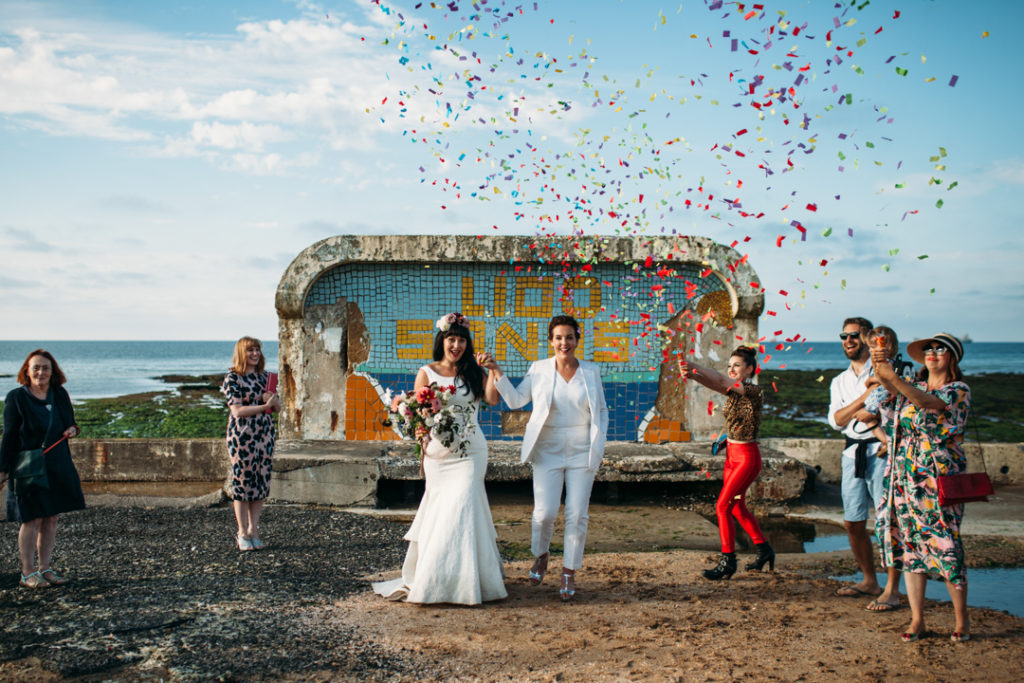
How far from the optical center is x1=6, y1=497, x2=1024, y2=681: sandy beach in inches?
149

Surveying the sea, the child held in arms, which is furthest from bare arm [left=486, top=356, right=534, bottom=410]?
the sea

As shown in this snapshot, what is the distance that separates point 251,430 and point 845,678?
4.69 m

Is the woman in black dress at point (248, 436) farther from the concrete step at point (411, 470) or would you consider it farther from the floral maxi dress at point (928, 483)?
the floral maxi dress at point (928, 483)

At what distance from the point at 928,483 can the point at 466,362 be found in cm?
291

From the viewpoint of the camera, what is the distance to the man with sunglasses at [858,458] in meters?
4.93

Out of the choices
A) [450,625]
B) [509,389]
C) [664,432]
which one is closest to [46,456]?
[450,625]

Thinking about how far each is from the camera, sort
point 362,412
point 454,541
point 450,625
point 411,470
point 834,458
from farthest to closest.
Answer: point 834,458, point 362,412, point 411,470, point 454,541, point 450,625

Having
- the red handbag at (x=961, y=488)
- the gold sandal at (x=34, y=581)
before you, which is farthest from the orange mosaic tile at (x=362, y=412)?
the red handbag at (x=961, y=488)

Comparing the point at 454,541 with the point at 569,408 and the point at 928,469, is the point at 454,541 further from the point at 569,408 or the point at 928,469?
the point at 928,469

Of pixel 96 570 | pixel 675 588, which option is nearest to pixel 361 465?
pixel 96 570

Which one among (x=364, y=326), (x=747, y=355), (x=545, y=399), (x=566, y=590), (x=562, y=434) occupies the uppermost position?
(x=364, y=326)

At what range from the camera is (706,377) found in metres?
5.38

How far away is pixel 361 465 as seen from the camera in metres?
7.97

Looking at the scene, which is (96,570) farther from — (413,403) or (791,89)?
(791,89)
